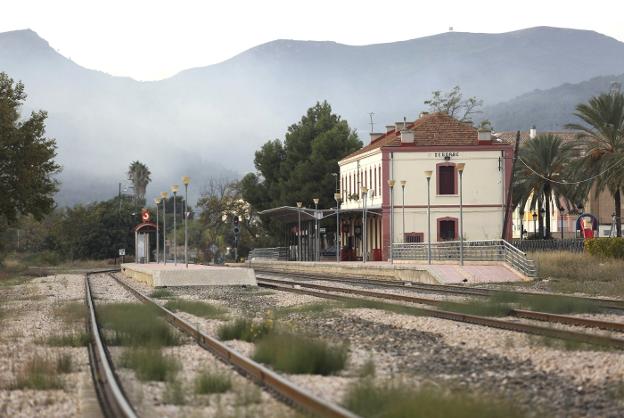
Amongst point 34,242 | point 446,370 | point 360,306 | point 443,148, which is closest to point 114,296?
point 360,306

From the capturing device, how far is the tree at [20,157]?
48.8 meters

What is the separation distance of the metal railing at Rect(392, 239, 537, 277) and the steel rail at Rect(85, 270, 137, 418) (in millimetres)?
24739

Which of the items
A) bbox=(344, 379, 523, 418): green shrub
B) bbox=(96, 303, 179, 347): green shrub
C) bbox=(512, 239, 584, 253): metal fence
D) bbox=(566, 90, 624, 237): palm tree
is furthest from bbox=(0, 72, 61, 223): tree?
bbox=(344, 379, 523, 418): green shrub

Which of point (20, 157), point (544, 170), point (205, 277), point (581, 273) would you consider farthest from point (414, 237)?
point (205, 277)

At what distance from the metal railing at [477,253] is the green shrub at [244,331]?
2202cm

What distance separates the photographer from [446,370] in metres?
12.0

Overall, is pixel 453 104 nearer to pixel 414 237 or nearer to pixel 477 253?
pixel 414 237

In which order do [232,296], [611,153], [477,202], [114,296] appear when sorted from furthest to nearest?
[477,202], [611,153], [114,296], [232,296]

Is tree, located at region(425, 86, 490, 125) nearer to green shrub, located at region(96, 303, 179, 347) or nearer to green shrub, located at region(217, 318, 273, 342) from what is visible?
green shrub, located at region(96, 303, 179, 347)

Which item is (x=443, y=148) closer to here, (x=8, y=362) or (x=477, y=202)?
(x=477, y=202)

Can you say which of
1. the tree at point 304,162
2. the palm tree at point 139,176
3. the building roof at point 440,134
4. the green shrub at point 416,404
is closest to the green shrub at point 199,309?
the green shrub at point 416,404

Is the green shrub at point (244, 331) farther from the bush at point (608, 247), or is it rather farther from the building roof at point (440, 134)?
the building roof at point (440, 134)

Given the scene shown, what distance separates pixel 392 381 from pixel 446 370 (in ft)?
5.46

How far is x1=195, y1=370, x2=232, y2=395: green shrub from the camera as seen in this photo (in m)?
10.5
